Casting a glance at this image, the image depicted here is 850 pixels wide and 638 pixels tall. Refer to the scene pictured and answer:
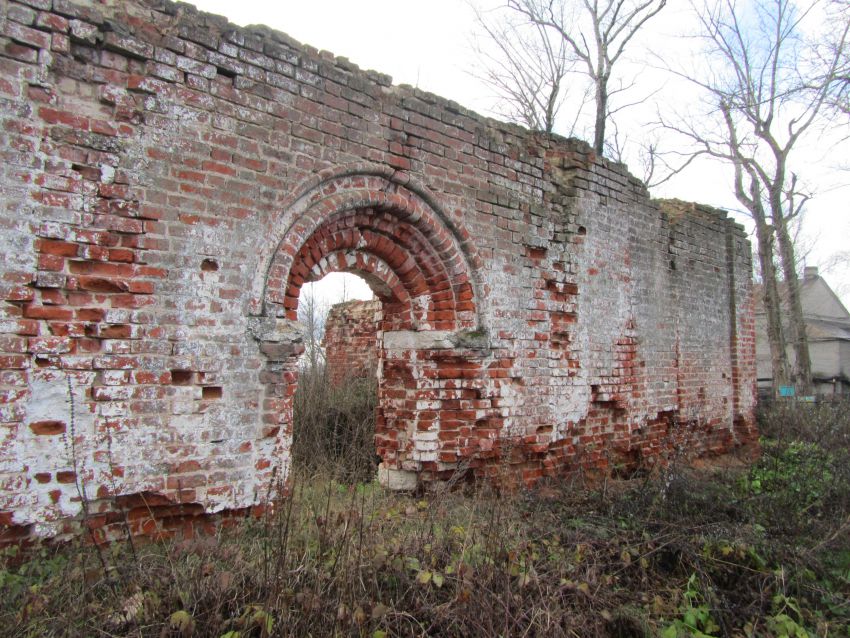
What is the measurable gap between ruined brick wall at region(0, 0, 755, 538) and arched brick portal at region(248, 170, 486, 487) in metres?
0.02

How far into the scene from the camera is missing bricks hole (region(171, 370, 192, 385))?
12.0 ft

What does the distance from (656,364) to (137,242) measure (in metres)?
6.01

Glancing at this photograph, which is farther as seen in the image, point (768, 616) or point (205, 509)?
point (205, 509)

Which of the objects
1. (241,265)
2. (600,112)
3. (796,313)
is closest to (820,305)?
(796,313)

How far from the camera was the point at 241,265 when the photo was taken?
393 centimetres

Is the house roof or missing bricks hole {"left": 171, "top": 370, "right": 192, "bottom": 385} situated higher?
the house roof

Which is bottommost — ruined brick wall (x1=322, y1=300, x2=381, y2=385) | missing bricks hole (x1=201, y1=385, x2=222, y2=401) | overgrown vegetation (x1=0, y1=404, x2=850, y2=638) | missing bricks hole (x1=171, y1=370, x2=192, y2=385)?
overgrown vegetation (x1=0, y1=404, x2=850, y2=638)

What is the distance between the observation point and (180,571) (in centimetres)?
282

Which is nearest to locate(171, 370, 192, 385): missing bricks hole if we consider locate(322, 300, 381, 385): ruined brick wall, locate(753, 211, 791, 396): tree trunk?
locate(322, 300, 381, 385): ruined brick wall

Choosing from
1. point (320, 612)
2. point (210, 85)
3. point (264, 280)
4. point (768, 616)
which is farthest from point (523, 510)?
point (210, 85)

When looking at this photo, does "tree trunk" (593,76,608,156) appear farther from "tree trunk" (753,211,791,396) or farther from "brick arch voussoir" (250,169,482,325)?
"brick arch voussoir" (250,169,482,325)

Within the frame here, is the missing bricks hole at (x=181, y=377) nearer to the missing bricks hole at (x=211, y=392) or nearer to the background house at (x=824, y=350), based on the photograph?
the missing bricks hole at (x=211, y=392)

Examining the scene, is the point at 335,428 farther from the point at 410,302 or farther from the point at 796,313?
the point at 796,313

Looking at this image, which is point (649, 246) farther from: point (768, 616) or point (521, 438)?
point (768, 616)
